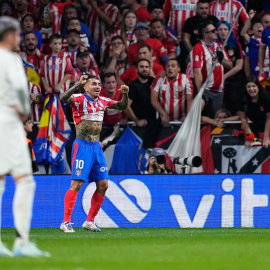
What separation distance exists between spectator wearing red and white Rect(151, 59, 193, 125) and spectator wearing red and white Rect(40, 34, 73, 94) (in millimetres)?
1787

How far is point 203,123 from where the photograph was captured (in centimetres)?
1644

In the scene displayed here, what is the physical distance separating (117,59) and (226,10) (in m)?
2.83

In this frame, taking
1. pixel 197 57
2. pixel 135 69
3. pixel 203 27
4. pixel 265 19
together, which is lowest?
pixel 135 69

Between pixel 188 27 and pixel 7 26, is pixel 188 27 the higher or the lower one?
the lower one

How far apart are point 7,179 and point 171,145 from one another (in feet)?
11.1

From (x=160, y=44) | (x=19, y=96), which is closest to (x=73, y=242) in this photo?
(x=19, y=96)

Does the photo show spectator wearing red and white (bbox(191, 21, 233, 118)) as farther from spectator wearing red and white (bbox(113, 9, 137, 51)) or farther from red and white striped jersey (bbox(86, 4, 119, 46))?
red and white striped jersey (bbox(86, 4, 119, 46))

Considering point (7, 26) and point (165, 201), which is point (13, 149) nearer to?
point (7, 26)

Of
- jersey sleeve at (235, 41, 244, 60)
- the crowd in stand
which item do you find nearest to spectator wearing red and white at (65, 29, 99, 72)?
the crowd in stand

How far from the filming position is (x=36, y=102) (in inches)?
669

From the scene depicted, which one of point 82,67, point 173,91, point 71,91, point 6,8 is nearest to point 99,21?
point 6,8

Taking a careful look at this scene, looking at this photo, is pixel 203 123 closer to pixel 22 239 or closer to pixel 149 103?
pixel 149 103

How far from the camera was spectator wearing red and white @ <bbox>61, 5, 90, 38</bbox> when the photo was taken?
1878 centimetres

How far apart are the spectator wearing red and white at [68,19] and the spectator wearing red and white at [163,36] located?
155 cm
